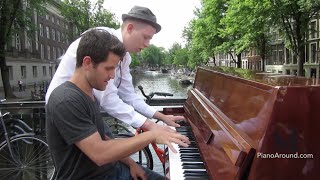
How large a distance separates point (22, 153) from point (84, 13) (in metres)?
43.5

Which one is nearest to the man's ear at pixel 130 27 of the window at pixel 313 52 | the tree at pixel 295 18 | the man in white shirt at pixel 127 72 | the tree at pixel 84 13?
the man in white shirt at pixel 127 72

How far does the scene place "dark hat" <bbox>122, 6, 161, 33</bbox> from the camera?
319 centimetres

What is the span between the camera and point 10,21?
2773 centimetres

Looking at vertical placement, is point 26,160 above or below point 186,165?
below

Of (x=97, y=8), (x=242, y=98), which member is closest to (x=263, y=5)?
(x=242, y=98)

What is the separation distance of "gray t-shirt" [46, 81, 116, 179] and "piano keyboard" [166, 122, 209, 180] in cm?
47

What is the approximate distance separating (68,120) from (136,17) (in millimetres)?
1309

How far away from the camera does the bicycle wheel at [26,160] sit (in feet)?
17.1

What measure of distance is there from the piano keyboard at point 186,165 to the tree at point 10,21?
1061 inches

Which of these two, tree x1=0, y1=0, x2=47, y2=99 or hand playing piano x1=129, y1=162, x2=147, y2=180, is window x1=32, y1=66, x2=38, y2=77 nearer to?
tree x1=0, y1=0, x2=47, y2=99

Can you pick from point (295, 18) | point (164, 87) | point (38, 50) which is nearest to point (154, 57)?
point (38, 50)

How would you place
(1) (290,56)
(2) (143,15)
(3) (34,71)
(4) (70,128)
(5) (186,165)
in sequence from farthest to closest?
(3) (34,71) → (1) (290,56) → (2) (143,15) → (5) (186,165) → (4) (70,128)

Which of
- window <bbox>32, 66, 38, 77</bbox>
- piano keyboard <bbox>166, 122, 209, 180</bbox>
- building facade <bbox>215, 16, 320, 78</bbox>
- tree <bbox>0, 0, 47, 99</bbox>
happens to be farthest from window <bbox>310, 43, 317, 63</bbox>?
piano keyboard <bbox>166, 122, 209, 180</bbox>

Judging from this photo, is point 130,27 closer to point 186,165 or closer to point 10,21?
point 186,165
